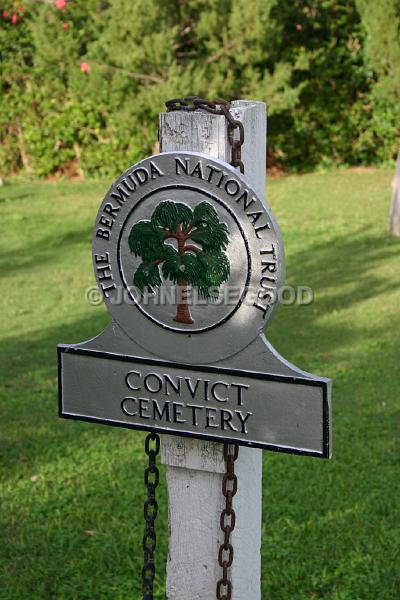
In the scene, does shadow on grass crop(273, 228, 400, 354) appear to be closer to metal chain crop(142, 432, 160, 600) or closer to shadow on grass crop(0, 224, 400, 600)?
shadow on grass crop(0, 224, 400, 600)

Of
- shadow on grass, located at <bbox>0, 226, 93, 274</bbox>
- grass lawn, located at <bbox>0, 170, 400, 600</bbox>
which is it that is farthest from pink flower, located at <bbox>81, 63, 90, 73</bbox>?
grass lawn, located at <bbox>0, 170, 400, 600</bbox>

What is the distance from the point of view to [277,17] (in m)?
14.6

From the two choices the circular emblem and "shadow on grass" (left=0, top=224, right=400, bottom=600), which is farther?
"shadow on grass" (left=0, top=224, right=400, bottom=600)

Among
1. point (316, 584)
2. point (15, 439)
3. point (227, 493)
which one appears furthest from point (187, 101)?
point (15, 439)

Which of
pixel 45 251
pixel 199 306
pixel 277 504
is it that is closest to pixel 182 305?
pixel 199 306

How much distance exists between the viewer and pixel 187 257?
104 inches

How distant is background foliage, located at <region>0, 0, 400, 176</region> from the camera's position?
13867 millimetres

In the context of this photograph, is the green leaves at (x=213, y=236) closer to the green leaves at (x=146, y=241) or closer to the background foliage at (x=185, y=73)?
the green leaves at (x=146, y=241)

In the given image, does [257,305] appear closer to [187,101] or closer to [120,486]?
[187,101]

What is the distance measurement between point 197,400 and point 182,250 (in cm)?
43

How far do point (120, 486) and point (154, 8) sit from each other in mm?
9886

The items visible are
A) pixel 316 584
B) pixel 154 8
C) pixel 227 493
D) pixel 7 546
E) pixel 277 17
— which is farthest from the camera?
pixel 277 17

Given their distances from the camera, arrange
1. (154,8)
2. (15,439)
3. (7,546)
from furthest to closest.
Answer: (154,8), (15,439), (7,546)

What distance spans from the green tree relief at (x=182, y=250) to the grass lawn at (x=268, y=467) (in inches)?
75.3
